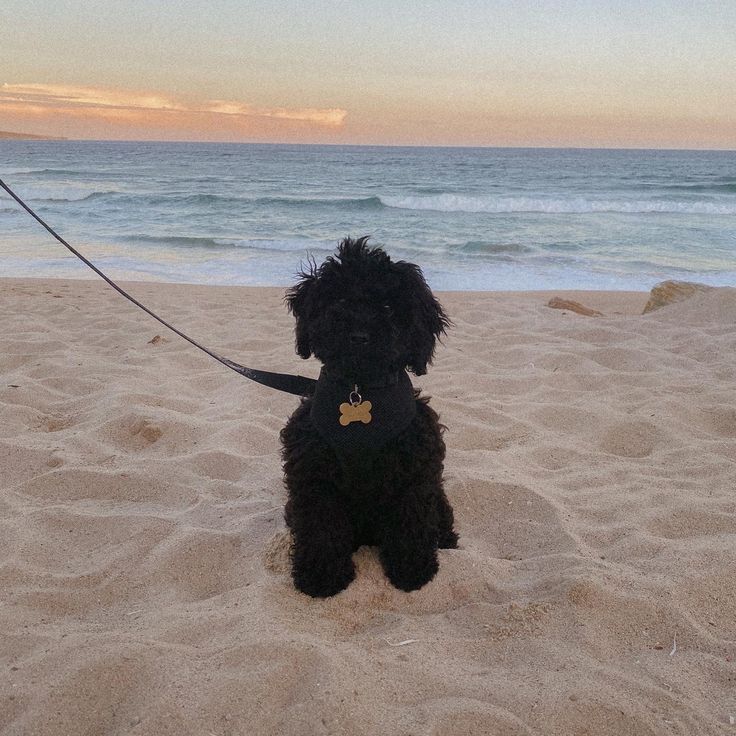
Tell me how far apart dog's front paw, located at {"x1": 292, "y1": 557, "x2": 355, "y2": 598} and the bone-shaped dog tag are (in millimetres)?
600

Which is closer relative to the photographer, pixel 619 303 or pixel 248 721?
pixel 248 721

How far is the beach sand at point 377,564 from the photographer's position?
7.10ft

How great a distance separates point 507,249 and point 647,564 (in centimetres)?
1376

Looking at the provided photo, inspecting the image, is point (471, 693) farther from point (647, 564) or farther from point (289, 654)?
point (647, 564)

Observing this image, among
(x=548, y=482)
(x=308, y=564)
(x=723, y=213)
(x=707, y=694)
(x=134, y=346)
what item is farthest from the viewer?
(x=723, y=213)

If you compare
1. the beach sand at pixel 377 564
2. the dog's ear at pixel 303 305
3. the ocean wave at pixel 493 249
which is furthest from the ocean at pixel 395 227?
the dog's ear at pixel 303 305

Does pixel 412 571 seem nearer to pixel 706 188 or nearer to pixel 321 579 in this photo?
pixel 321 579

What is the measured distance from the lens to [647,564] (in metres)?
3.02

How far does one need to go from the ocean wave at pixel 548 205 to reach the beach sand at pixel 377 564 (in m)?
20.8

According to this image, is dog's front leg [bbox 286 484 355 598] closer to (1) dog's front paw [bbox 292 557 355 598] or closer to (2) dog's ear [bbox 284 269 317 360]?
(1) dog's front paw [bbox 292 557 355 598]

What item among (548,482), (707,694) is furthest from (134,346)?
(707,694)

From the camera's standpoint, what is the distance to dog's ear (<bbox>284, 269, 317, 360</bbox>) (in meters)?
2.78

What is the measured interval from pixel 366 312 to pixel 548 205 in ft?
84.0

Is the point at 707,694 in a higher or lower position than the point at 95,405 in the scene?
higher
